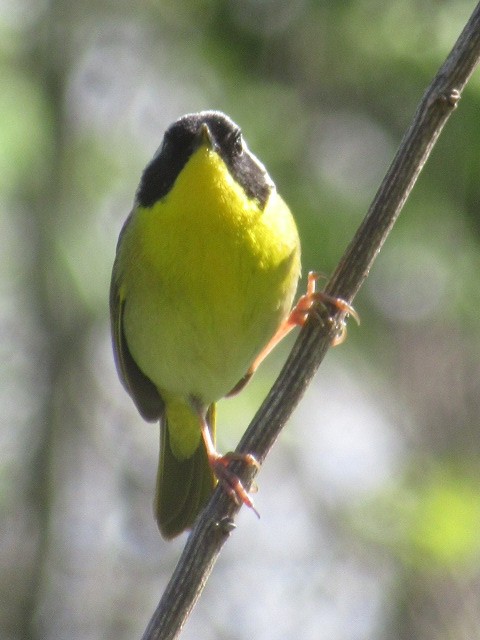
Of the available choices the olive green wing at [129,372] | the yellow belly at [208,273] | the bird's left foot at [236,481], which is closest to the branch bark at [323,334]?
the bird's left foot at [236,481]

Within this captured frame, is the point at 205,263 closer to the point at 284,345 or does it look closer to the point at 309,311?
the point at 309,311

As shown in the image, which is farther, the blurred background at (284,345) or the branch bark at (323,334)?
the blurred background at (284,345)

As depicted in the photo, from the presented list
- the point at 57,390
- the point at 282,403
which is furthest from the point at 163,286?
the point at 57,390

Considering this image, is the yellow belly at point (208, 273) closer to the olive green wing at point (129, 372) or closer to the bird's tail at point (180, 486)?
the olive green wing at point (129, 372)

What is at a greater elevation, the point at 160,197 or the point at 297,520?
the point at 160,197

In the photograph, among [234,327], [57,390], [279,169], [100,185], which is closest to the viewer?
[234,327]

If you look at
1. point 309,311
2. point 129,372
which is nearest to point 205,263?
point 309,311

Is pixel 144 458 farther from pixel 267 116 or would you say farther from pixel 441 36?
pixel 441 36
